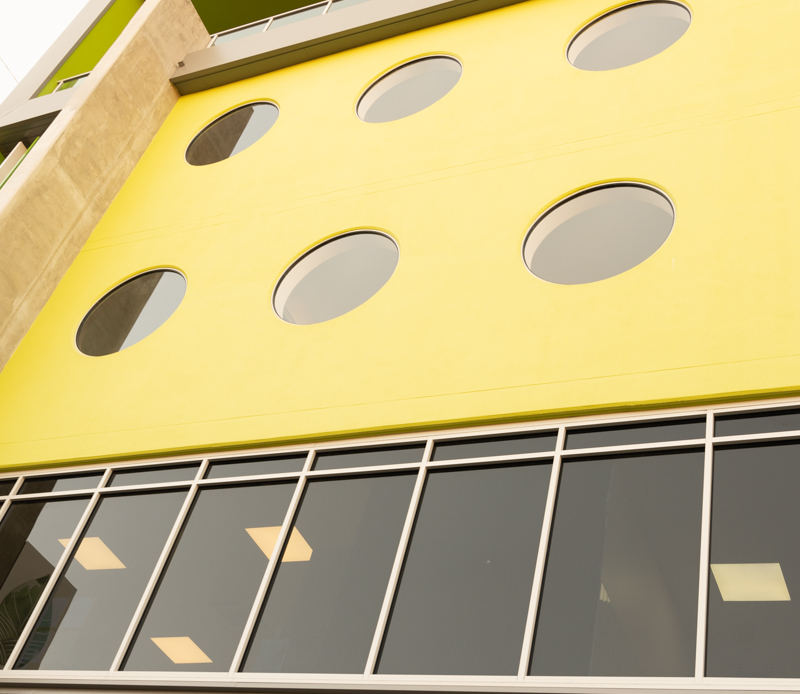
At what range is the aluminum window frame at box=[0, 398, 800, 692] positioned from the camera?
6465mm

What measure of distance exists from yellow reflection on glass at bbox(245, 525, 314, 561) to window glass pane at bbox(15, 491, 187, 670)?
134 cm

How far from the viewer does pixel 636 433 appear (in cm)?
800

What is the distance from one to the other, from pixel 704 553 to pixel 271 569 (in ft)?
14.8

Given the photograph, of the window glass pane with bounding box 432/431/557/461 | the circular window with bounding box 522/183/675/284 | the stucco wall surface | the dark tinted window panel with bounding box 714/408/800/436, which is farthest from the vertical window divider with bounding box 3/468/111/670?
the dark tinted window panel with bounding box 714/408/800/436

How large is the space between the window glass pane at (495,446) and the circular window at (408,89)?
736 centimetres

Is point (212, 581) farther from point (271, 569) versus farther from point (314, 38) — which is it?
point (314, 38)

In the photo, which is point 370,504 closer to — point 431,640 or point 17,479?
point 431,640

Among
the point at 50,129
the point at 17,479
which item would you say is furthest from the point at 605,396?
the point at 50,129

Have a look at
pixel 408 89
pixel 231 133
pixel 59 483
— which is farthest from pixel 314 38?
pixel 59 483

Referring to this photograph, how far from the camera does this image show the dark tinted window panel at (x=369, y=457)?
8.96m

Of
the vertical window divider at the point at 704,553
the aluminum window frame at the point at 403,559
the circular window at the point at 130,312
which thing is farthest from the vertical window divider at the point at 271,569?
the circular window at the point at 130,312

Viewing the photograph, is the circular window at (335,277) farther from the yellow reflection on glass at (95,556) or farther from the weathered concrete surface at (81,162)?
the weathered concrete surface at (81,162)

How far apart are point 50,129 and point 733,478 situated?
1400 cm

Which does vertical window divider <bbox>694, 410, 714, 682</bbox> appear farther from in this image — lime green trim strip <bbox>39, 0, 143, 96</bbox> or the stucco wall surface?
lime green trim strip <bbox>39, 0, 143, 96</bbox>
